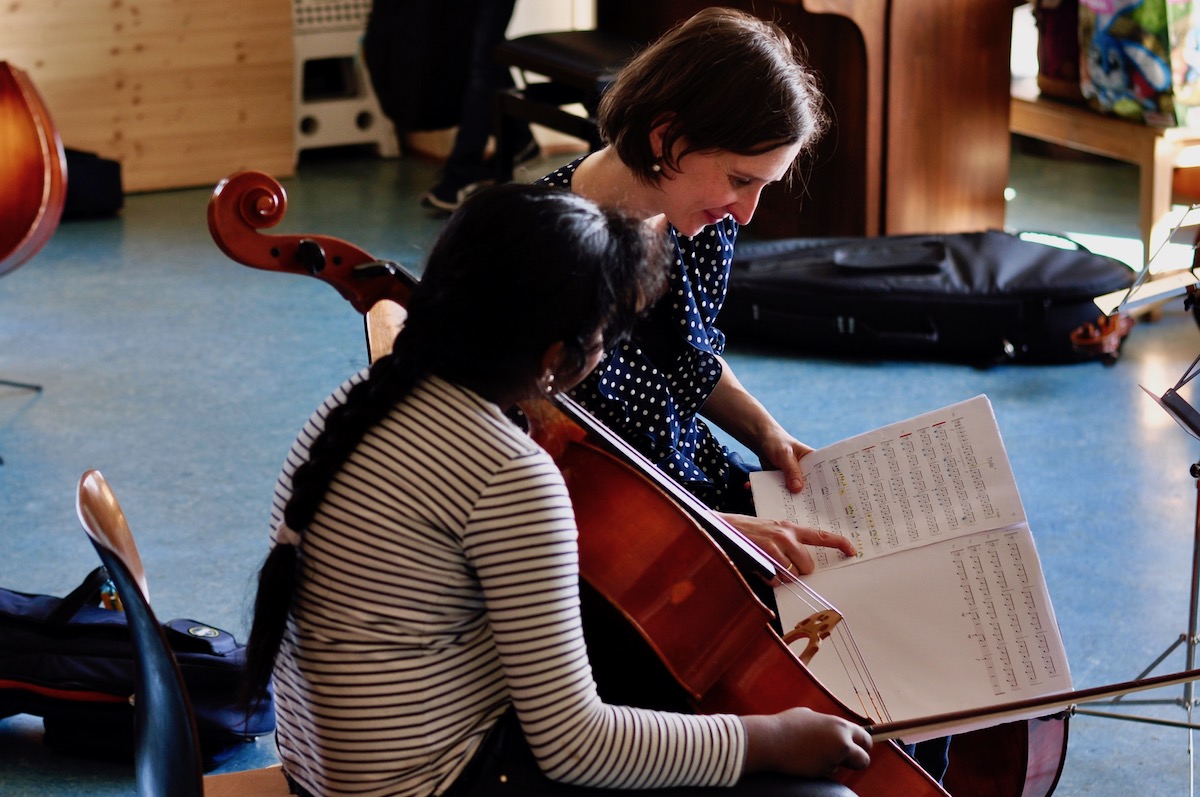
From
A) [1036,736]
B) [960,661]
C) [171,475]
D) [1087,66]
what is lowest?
[171,475]

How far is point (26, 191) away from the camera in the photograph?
9.28 ft

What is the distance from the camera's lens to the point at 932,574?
1351 millimetres

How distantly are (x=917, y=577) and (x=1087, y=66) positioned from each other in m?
2.37

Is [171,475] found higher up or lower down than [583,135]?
lower down

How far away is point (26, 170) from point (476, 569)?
2.15 meters

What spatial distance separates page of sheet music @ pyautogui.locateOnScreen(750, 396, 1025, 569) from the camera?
138 cm

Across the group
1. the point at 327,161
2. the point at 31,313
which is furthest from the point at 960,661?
the point at 327,161

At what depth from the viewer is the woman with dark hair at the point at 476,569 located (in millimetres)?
1033

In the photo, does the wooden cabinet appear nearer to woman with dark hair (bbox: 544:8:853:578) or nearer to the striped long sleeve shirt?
woman with dark hair (bbox: 544:8:853:578)

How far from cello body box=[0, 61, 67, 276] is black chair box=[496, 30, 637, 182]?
4.31 feet

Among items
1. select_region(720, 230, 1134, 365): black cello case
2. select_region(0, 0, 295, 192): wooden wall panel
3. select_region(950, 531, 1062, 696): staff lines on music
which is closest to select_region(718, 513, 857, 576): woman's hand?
select_region(950, 531, 1062, 696): staff lines on music

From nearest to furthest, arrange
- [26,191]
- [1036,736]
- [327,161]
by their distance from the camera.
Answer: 1. [1036,736]
2. [26,191]
3. [327,161]

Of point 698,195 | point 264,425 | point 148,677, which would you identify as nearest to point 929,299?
point 264,425

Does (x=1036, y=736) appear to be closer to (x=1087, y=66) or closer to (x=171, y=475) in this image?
(x=171, y=475)
